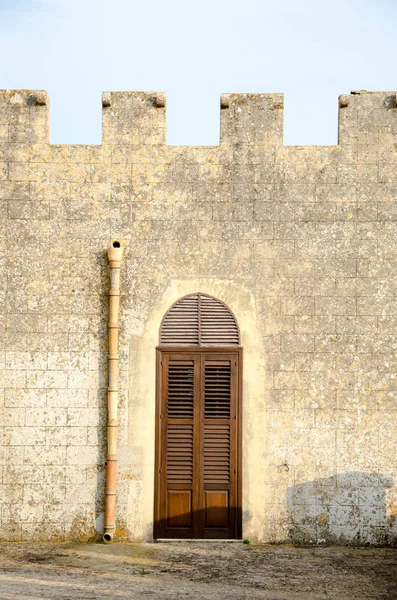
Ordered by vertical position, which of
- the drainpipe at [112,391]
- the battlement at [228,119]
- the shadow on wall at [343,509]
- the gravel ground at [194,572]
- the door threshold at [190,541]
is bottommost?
the gravel ground at [194,572]

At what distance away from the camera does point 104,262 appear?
929 centimetres

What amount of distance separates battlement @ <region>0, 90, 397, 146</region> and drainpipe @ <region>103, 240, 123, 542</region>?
1.62 m

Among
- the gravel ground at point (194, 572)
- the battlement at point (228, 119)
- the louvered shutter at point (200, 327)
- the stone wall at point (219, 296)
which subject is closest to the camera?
the gravel ground at point (194, 572)

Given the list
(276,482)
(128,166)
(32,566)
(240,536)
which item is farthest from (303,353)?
(32,566)

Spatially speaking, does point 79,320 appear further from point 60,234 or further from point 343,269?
point 343,269

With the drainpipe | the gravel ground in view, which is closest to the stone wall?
the drainpipe

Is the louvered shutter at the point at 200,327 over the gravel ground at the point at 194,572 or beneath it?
over

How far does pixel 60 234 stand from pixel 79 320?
3.73 ft

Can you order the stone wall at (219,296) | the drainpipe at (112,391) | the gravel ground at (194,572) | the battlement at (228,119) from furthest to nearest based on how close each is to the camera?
the battlement at (228,119), the stone wall at (219,296), the drainpipe at (112,391), the gravel ground at (194,572)

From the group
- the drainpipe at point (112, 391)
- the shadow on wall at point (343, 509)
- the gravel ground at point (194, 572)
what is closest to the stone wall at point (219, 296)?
the shadow on wall at point (343, 509)

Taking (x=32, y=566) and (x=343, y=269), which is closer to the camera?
(x=32, y=566)

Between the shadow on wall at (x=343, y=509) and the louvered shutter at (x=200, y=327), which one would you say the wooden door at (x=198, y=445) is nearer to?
the louvered shutter at (x=200, y=327)

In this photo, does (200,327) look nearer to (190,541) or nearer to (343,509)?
(190,541)

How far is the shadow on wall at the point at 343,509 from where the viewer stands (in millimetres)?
8922
